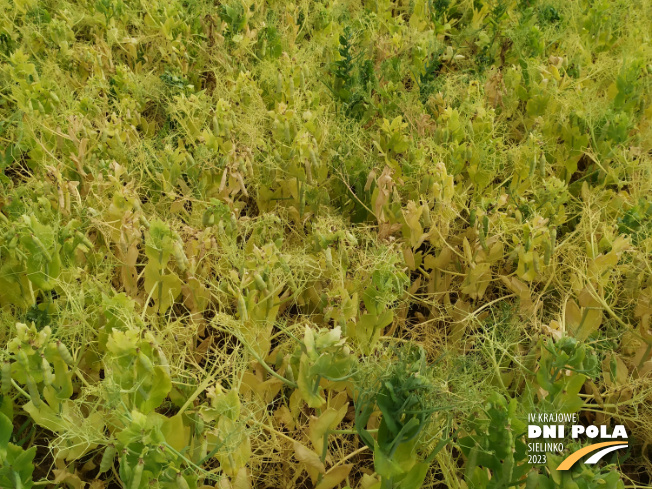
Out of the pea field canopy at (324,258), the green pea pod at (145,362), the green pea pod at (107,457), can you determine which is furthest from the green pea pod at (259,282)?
the green pea pod at (107,457)

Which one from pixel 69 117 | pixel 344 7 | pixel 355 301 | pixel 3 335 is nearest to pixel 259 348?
pixel 355 301

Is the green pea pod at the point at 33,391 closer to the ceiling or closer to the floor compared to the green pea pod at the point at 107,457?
closer to the ceiling

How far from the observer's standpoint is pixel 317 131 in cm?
165

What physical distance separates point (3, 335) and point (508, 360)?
100 centimetres

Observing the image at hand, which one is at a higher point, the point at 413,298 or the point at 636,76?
the point at 636,76

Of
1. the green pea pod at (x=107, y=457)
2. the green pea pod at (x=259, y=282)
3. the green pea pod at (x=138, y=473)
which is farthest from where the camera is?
the green pea pod at (x=259, y=282)

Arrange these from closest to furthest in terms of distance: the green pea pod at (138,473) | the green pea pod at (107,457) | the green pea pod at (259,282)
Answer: the green pea pod at (138,473) → the green pea pod at (107,457) → the green pea pod at (259,282)

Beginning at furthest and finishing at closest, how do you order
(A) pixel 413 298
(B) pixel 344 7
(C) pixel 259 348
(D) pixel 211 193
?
(B) pixel 344 7 < (D) pixel 211 193 < (A) pixel 413 298 < (C) pixel 259 348

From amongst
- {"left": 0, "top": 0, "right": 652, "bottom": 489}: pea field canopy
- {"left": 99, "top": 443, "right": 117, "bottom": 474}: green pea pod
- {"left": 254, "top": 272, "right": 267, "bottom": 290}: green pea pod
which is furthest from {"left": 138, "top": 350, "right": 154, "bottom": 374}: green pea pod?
{"left": 254, "top": 272, "right": 267, "bottom": 290}: green pea pod

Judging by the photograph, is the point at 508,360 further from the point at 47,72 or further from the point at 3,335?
the point at 47,72

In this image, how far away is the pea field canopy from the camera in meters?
1.01

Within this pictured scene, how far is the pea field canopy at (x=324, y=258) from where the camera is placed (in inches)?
39.6

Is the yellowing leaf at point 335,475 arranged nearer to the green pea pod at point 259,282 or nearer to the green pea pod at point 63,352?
the green pea pod at point 259,282

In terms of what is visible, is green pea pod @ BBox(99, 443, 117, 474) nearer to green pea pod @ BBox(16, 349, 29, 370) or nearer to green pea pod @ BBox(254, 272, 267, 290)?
green pea pod @ BBox(16, 349, 29, 370)
